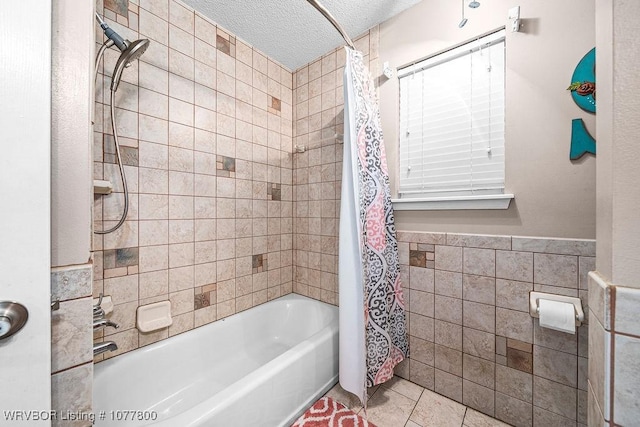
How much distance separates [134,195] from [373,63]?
5.54 feet

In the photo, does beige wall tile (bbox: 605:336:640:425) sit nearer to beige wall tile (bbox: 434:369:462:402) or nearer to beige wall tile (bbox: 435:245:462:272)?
beige wall tile (bbox: 435:245:462:272)

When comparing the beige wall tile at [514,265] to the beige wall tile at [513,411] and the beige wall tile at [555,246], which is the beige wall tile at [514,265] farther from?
the beige wall tile at [513,411]

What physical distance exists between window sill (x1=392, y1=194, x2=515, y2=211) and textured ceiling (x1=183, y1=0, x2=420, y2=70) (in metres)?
1.19

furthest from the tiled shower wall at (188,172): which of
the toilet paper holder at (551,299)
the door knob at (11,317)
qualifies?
the toilet paper holder at (551,299)

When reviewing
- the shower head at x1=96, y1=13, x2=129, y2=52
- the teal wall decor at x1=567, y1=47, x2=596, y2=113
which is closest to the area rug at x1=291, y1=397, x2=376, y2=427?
the teal wall decor at x1=567, y1=47, x2=596, y2=113

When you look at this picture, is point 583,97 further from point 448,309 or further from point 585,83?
point 448,309

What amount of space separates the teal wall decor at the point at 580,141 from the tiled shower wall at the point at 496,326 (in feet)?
1.24

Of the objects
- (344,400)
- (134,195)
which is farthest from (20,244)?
(344,400)

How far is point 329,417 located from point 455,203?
4.38ft

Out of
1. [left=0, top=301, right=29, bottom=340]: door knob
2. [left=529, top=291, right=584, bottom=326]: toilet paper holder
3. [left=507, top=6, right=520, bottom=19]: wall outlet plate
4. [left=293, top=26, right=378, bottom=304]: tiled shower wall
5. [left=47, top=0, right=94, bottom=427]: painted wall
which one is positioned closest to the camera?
[left=0, top=301, right=29, bottom=340]: door knob

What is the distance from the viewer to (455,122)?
132cm

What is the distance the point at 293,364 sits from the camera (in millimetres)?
1195

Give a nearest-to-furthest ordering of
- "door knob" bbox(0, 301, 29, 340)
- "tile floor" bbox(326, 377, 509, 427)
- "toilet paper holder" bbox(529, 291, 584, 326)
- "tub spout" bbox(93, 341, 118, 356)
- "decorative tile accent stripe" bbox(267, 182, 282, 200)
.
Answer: "door knob" bbox(0, 301, 29, 340) < "tub spout" bbox(93, 341, 118, 356) < "toilet paper holder" bbox(529, 291, 584, 326) < "tile floor" bbox(326, 377, 509, 427) < "decorative tile accent stripe" bbox(267, 182, 282, 200)

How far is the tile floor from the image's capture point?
120 cm
